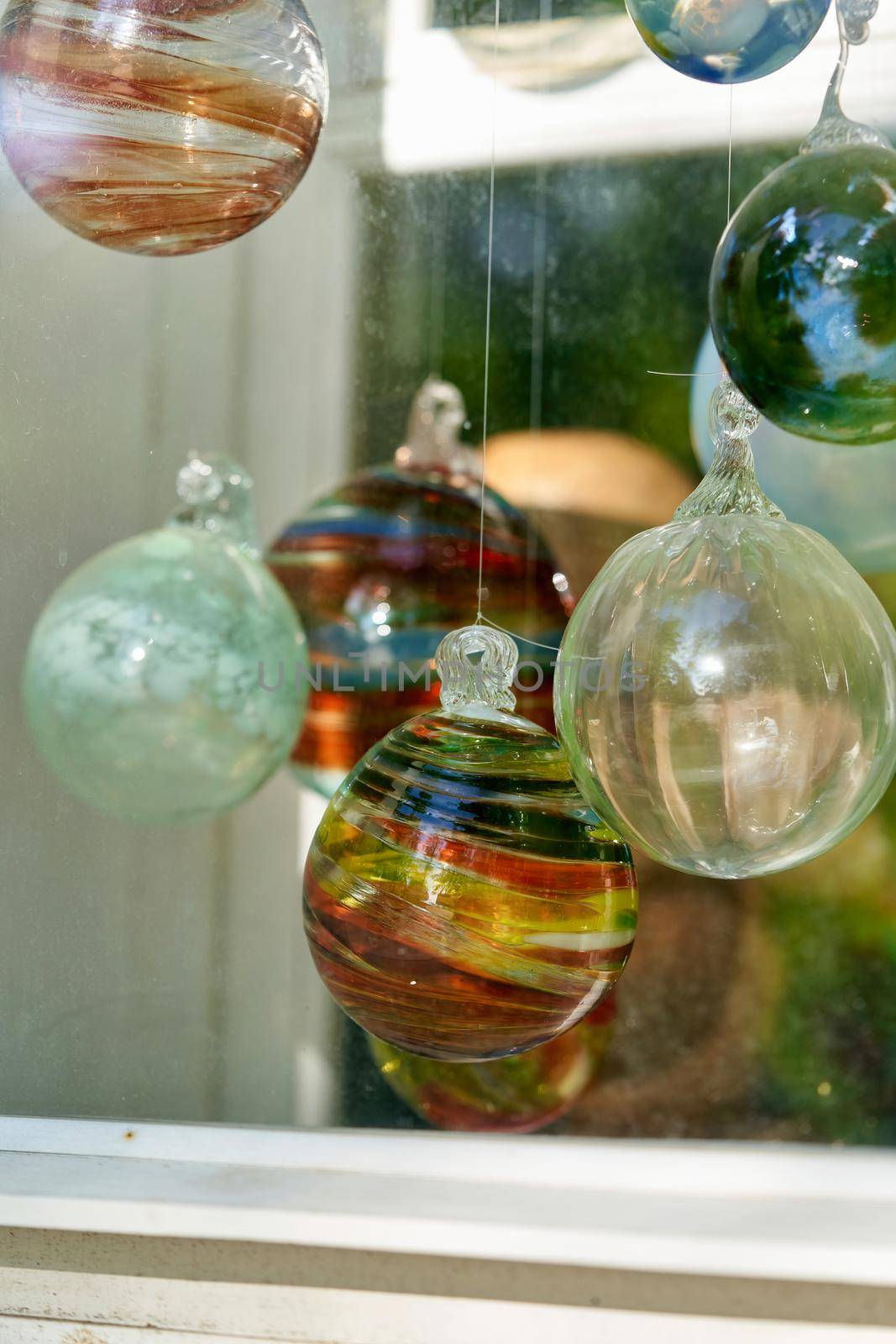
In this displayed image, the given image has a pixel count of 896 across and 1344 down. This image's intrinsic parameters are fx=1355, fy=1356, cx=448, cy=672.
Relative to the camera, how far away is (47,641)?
0.77m

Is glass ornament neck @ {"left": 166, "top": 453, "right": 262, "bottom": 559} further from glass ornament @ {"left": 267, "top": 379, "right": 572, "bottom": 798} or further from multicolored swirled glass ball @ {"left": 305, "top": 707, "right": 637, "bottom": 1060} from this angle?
multicolored swirled glass ball @ {"left": 305, "top": 707, "right": 637, "bottom": 1060}

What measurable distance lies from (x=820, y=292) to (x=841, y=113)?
0.39 feet

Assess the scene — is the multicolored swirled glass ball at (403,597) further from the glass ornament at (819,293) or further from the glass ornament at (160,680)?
the glass ornament at (819,293)

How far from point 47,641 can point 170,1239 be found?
34 centimetres

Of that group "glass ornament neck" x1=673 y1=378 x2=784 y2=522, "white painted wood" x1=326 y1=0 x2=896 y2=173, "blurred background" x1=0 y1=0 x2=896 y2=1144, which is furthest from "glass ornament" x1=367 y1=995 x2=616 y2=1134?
"white painted wood" x1=326 y1=0 x2=896 y2=173

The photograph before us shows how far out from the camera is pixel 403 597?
3.10 ft

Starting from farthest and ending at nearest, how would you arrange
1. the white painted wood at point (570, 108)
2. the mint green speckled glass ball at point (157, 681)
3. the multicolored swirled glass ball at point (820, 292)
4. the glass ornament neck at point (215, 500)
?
the white painted wood at point (570, 108) < the glass ornament neck at point (215, 500) < the mint green speckled glass ball at point (157, 681) < the multicolored swirled glass ball at point (820, 292)

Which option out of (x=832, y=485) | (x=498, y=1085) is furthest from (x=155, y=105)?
(x=498, y=1085)

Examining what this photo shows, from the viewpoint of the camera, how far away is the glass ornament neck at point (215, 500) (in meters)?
1.00

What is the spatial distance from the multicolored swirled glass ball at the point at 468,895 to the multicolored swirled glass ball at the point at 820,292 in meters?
0.20

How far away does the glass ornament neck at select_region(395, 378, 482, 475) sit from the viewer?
110 cm

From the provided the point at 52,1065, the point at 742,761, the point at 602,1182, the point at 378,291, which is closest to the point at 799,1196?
the point at 602,1182

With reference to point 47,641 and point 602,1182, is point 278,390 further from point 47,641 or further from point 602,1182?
point 602,1182

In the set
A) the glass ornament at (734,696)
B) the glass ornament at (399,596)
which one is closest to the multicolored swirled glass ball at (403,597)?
the glass ornament at (399,596)
